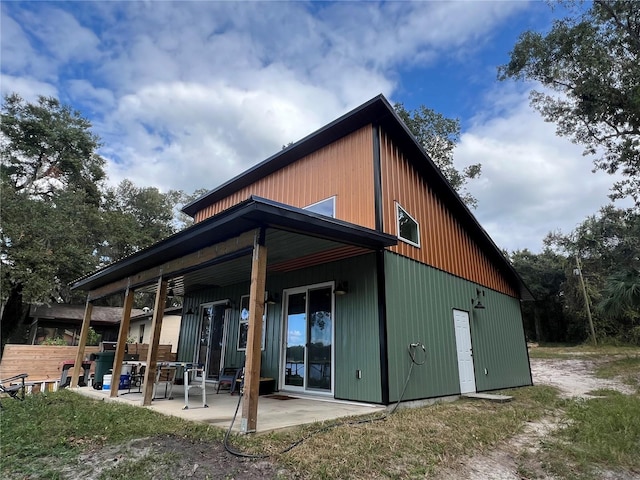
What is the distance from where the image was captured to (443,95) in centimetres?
1249

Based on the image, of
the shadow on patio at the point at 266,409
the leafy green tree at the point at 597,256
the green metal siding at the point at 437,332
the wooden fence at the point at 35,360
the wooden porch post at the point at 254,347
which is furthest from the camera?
the leafy green tree at the point at 597,256

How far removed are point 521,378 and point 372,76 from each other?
964cm

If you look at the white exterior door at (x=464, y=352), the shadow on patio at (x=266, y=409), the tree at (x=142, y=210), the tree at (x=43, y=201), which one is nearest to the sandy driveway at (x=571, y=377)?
the white exterior door at (x=464, y=352)

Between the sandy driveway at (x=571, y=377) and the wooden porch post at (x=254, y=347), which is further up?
the wooden porch post at (x=254, y=347)

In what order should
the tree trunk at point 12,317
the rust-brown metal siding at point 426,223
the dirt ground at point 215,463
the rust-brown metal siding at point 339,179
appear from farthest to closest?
the tree trunk at point 12,317
the rust-brown metal siding at point 426,223
the rust-brown metal siding at point 339,179
the dirt ground at point 215,463

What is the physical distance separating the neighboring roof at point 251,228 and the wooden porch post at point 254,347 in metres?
0.31

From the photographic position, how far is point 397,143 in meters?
7.38

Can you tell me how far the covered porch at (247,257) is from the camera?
148 inches

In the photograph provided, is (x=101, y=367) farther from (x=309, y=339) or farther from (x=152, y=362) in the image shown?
(x=309, y=339)

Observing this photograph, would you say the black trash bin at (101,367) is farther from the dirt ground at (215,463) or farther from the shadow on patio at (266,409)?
the dirt ground at (215,463)

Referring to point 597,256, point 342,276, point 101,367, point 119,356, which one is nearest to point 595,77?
point 342,276

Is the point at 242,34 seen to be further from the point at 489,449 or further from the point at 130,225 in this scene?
the point at 130,225

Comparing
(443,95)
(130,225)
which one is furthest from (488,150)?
(130,225)

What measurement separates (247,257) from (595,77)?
1257cm
